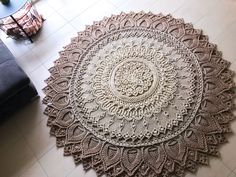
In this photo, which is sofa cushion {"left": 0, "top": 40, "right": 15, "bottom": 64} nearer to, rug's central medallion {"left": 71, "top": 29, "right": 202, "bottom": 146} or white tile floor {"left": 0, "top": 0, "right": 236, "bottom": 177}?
white tile floor {"left": 0, "top": 0, "right": 236, "bottom": 177}

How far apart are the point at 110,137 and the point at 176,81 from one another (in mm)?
660

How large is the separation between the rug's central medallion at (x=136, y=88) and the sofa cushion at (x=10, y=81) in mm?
432

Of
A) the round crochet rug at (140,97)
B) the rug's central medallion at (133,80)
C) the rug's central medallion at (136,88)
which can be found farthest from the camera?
the rug's central medallion at (133,80)

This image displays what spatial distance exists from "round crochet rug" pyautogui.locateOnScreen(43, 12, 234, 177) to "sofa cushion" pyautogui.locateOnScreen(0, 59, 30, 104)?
13.2 inches

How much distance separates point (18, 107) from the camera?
212 cm

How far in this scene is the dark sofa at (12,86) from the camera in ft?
6.29

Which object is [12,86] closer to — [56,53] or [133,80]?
[56,53]

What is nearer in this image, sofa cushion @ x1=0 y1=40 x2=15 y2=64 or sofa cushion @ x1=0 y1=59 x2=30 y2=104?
sofa cushion @ x1=0 y1=59 x2=30 y2=104

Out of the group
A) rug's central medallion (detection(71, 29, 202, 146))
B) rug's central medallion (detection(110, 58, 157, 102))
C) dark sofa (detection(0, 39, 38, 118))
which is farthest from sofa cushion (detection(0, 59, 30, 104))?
rug's central medallion (detection(110, 58, 157, 102))

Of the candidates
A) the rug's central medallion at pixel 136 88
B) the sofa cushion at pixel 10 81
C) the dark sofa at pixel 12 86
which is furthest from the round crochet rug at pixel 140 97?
the sofa cushion at pixel 10 81

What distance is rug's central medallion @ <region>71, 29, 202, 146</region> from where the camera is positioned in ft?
6.45

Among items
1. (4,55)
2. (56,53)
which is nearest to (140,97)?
(56,53)

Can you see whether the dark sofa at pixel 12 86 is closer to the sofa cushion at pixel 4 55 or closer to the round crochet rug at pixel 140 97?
the sofa cushion at pixel 4 55

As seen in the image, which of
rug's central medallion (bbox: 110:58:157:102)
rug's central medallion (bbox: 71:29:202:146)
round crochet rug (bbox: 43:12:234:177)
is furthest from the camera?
rug's central medallion (bbox: 110:58:157:102)
